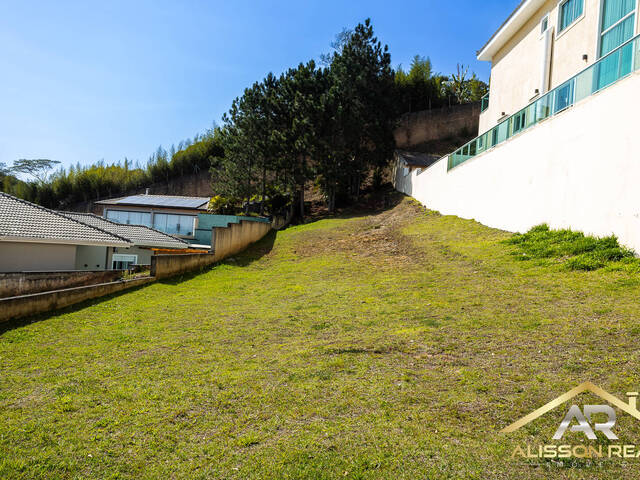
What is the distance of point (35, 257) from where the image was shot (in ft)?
44.0

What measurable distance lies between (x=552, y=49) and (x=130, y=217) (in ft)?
95.2

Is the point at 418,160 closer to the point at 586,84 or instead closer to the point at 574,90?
the point at 574,90

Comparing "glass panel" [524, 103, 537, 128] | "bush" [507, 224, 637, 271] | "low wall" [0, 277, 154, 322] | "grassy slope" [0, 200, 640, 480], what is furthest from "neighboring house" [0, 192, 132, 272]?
"glass panel" [524, 103, 537, 128]

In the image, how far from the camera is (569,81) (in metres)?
9.48

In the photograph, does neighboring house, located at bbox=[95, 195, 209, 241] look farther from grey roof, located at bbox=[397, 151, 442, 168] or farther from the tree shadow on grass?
grey roof, located at bbox=[397, 151, 442, 168]

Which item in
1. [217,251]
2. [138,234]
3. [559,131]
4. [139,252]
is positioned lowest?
[139,252]

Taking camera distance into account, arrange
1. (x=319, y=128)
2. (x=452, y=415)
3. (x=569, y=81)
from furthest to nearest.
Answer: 1. (x=319, y=128)
2. (x=569, y=81)
3. (x=452, y=415)

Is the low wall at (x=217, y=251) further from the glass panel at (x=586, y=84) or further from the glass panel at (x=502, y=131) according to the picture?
the glass panel at (x=586, y=84)

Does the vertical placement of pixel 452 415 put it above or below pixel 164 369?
above

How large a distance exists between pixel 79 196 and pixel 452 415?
5122cm

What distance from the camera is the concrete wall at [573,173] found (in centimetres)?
732

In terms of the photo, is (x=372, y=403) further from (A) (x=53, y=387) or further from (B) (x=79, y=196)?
(B) (x=79, y=196)

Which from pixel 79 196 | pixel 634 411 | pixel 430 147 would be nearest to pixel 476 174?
pixel 634 411

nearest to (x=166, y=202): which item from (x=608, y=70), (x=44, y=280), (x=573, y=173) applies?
(x=44, y=280)
